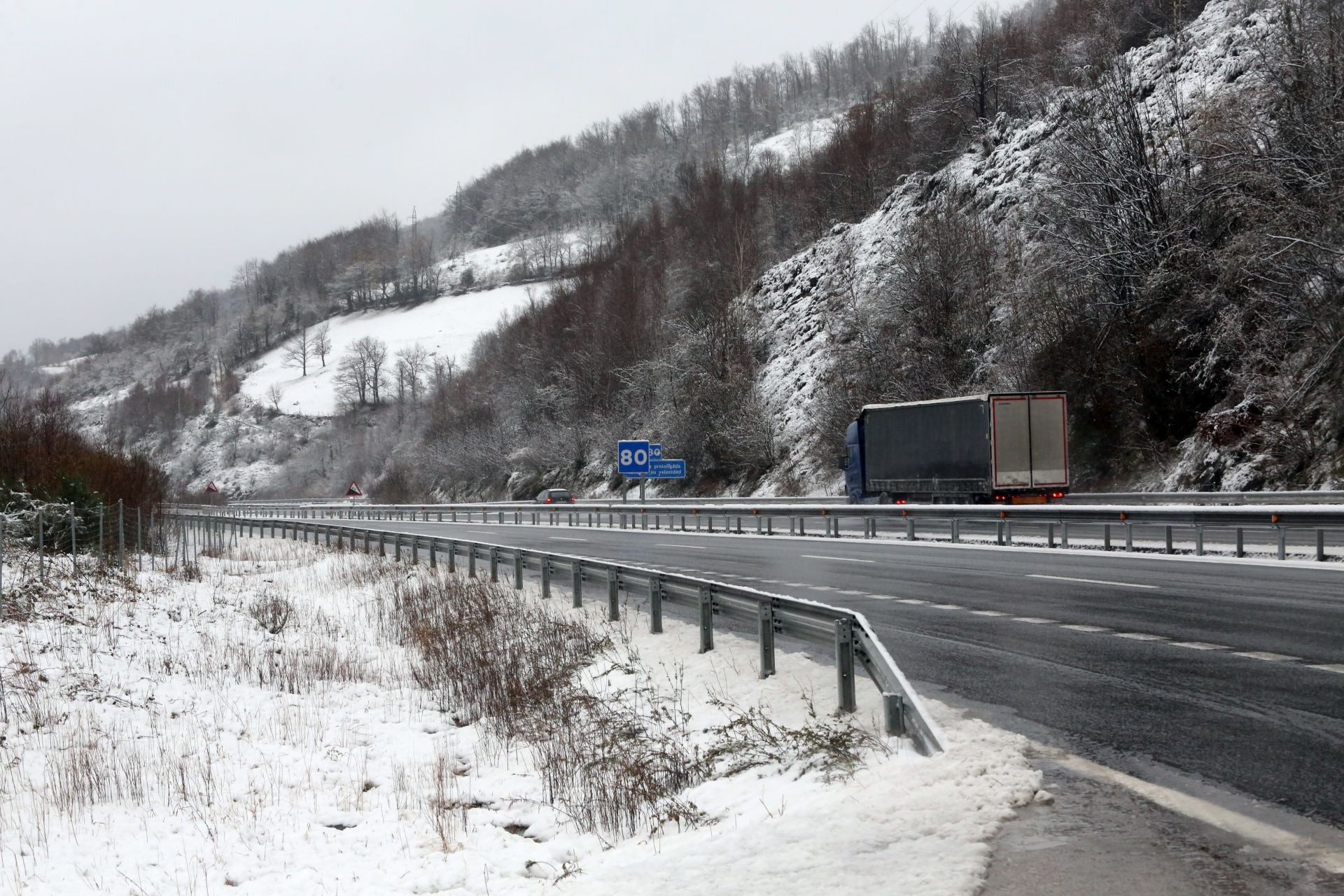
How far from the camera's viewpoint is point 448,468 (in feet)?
307

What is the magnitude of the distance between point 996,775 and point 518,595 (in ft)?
45.1

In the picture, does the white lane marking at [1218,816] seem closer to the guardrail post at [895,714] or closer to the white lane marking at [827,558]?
the guardrail post at [895,714]

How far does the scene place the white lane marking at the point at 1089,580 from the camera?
15.7 metres

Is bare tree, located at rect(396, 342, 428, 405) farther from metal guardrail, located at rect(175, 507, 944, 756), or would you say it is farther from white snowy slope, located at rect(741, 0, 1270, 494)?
metal guardrail, located at rect(175, 507, 944, 756)

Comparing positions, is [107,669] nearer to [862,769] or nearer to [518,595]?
[518,595]

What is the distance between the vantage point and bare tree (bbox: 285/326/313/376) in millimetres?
165625

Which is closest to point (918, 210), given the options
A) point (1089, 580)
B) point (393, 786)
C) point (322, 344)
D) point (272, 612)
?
point (1089, 580)

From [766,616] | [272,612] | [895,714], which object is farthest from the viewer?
[272,612]

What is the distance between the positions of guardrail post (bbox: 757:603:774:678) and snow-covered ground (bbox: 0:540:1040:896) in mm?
164

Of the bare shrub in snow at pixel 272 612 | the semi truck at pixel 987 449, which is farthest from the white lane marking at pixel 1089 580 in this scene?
the semi truck at pixel 987 449

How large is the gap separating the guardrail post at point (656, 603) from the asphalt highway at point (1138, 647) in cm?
266

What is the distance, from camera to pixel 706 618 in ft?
39.7

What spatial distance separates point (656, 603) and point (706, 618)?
1.76 m

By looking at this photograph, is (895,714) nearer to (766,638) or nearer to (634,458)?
→ (766,638)
